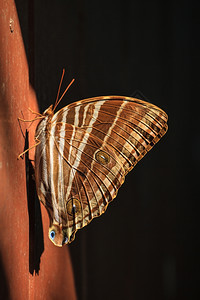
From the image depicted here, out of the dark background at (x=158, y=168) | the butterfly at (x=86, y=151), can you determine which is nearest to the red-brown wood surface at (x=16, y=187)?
the butterfly at (x=86, y=151)

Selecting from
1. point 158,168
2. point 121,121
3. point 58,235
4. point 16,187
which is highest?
point 121,121

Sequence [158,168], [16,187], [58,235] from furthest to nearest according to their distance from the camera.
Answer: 1. [158,168]
2. [58,235]
3. [16,187]

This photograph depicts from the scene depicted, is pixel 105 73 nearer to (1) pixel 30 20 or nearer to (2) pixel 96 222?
(2) pixel 96 222

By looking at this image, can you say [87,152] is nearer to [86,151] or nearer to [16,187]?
[86,151]

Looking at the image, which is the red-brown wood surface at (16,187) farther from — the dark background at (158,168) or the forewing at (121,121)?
the dark background at (158,168)

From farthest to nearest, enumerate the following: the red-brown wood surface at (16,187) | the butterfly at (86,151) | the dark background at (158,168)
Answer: the dark background at (158,168)
the butterfly at (86,151)
the red-brown wood surface at (16,187)

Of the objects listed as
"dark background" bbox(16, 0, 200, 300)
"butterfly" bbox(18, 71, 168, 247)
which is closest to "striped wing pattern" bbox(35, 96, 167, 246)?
"butterfly" bbox(18, 71, 168, 247)

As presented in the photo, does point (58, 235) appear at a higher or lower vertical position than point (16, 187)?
lower

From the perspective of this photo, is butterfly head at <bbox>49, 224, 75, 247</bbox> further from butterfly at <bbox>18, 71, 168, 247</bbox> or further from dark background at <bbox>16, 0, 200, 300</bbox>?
dark background at <bbox>16, 0, 200, 300</bbox>

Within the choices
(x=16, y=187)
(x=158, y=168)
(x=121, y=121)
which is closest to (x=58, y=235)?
(x=16, y=187)
